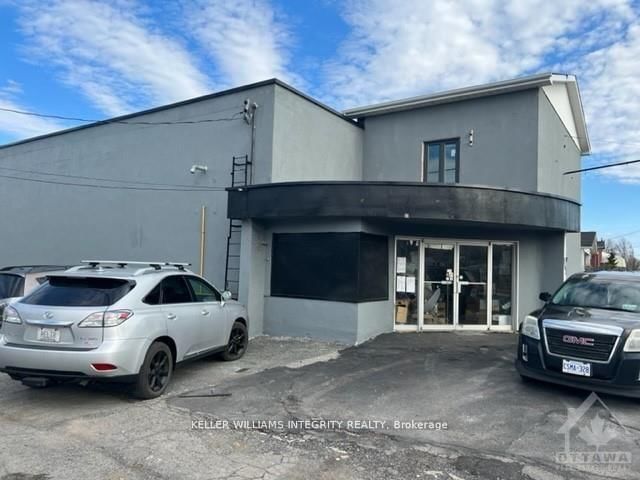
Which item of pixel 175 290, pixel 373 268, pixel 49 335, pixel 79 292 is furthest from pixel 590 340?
pixel 49 335

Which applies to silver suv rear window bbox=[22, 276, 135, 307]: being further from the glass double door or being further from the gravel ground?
the glass double door

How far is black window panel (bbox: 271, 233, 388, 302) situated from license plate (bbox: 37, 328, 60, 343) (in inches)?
216

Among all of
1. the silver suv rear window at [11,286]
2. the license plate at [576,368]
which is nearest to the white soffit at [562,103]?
the license plate at [576,368]

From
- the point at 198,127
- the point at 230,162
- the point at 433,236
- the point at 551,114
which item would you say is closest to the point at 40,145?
the point at 198,127

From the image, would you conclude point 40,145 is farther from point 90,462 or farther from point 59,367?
point 90,462

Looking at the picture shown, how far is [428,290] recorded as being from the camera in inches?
447

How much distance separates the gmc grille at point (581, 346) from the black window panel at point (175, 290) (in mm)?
5123

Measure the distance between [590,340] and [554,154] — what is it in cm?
973

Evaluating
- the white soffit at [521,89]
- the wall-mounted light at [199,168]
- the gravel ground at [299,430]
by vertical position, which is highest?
the white soffit at [521,89]

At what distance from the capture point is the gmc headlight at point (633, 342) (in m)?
5.80

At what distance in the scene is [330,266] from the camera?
391 inches

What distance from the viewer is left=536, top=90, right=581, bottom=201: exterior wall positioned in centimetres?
1263

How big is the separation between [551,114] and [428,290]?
22.1ft

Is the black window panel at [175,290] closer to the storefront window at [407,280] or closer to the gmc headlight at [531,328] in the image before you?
the gmc headlight at [531,328]
